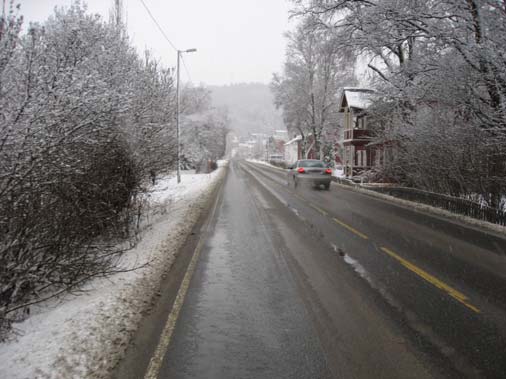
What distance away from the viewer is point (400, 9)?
1453 cm

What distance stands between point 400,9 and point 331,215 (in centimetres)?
Answer: 768

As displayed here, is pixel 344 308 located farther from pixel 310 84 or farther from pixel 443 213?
pixel 310 84

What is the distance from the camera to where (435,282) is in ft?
21.1

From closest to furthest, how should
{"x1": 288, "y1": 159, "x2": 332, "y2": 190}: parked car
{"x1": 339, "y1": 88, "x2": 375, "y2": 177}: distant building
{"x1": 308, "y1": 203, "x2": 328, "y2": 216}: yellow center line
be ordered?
{"x1": 308, "y1": 203, "x2": 328, "y2": 216}: yellow center line, {"x1": 288, "y1": 159, "x2": 332, "y2": 190}: parked car, {"x1": 339, "y1": 88, "x2": 375, "y2": 177}: distant building

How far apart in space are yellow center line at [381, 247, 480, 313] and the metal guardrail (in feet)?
18.5

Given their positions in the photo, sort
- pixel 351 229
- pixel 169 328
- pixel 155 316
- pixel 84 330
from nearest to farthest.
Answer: pixel 84 330 < pixel 169 328 < pixel 155 316 < pixel 351 229

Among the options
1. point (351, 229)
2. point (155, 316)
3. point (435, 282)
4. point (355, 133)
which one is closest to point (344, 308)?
point (435, 282)

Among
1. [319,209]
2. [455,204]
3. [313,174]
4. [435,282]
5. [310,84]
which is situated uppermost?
[310,84]

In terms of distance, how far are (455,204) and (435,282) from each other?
894 cm

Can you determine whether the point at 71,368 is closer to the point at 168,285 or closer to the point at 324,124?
the point at 168,285

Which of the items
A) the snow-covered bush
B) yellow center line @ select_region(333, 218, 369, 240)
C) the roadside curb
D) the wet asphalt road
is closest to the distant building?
yellow center line @ select_region(333, 218, 369, 240)

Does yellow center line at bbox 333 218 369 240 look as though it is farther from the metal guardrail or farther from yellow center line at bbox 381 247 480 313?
the metal guardrail

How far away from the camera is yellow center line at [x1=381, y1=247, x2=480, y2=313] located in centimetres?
559

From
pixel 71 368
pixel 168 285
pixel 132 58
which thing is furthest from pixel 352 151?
pixel 71 368
